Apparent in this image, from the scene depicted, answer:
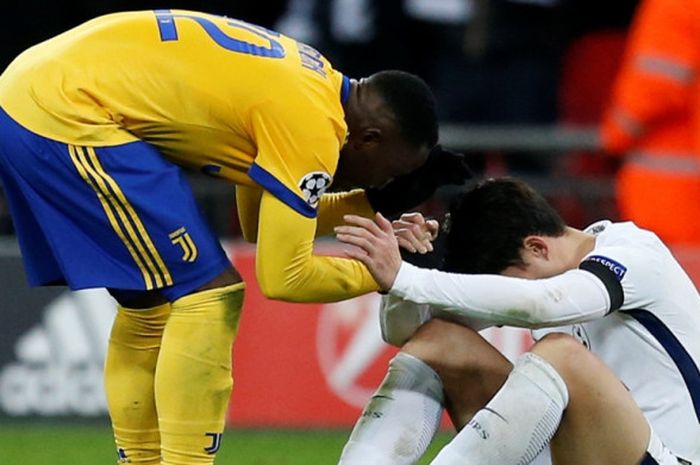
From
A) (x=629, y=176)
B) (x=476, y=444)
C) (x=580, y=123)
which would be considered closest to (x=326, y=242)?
(x=629, y=176)

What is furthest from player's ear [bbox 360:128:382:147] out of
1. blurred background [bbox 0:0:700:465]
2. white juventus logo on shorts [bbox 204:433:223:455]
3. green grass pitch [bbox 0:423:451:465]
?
blurred background [bbox 0:0:700:465]

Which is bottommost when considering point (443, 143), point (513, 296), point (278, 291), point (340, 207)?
point (443, 143)

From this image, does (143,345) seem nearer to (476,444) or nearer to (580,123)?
(476,444)

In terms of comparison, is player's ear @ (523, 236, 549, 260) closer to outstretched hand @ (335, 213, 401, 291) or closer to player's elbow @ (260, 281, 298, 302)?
outstretched hand @ (335, 213, 401, 291)

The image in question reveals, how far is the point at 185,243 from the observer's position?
192 inches

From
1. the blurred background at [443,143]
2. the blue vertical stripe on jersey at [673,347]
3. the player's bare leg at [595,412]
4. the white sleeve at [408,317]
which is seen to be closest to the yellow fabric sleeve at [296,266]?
the white sleeve at [408,317]

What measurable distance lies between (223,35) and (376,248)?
0.67m

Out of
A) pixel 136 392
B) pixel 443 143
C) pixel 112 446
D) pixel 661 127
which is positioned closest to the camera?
pixel 136 392

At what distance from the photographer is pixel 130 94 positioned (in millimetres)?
4852

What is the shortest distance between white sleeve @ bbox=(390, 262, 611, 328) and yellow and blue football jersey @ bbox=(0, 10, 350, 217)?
1.10ft

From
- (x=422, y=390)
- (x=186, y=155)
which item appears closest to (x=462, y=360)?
(x=422, y=390)

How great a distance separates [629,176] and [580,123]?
2.06 meters

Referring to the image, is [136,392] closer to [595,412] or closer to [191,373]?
A: [191,373]

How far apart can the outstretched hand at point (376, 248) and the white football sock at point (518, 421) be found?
38 centimetres
